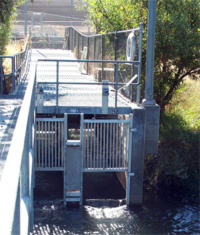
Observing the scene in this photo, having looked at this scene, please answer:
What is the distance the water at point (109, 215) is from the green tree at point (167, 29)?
12.6ft

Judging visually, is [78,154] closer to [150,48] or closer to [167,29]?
[150,48]

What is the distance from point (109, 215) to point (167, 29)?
18.2ft

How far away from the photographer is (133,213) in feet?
32.4

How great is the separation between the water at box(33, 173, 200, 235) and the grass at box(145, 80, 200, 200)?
657 millimetres

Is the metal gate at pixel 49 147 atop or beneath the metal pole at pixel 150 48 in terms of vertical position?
beneath

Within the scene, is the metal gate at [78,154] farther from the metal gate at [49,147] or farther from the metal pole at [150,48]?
the metal pole at [150,48]

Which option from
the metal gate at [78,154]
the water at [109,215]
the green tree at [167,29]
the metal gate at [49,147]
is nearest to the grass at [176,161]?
the water at [109,215]

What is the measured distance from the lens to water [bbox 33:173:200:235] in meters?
8.88

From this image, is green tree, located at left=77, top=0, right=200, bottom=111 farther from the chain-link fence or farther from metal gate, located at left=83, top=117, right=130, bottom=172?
metal gate, located at left=83, top=117, right=130, bottom=172

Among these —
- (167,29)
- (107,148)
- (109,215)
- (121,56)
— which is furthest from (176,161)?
(167,29)

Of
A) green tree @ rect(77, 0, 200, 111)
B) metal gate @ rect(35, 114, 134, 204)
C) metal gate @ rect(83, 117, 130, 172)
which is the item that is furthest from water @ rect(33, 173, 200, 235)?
green tree @ rect(77, 0, 200, 111)

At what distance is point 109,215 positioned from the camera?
9586mm

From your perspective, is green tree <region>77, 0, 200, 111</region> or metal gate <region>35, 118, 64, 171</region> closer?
metal gate <region>35, 118, 64, 171</region>

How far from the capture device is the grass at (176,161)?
11.4 m
